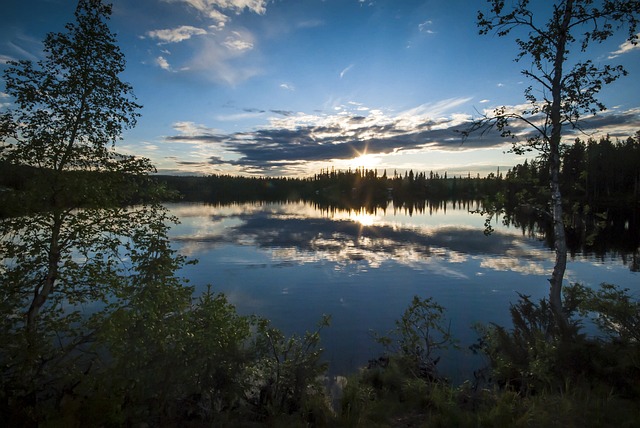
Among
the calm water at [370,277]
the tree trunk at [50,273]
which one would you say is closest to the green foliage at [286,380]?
the calm water at [370,277]

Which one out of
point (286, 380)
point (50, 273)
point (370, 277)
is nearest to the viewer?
point (286, 380)

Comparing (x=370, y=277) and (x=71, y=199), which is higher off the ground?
(x=71, y=199)

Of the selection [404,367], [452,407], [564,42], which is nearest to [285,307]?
[404,367]

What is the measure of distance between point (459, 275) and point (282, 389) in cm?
2342

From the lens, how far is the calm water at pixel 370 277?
19.0 meters

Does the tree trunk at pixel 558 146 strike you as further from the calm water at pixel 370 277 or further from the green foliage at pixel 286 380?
the green foliage at pixel 286 380

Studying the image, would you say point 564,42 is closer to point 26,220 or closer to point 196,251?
point 26,220

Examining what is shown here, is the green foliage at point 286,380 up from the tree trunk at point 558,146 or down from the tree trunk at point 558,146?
down

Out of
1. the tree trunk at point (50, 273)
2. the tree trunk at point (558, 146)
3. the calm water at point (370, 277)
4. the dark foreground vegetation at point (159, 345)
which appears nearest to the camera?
the dark foreground vegetation at point (159, 345)

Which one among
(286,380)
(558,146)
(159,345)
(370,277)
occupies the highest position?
(558,146)

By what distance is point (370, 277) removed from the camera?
2998 centimetres

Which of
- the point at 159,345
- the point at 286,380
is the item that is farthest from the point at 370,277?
the point at 159,345

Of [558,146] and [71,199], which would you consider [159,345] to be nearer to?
[71,199]

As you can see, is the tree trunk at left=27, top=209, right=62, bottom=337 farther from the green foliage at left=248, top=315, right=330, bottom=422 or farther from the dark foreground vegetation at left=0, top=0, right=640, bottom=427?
the green foliage at left=248, top=315, right=330, bottom=422
